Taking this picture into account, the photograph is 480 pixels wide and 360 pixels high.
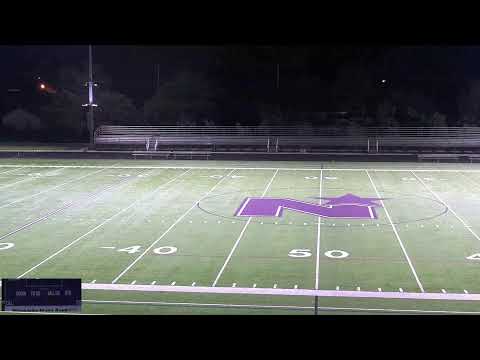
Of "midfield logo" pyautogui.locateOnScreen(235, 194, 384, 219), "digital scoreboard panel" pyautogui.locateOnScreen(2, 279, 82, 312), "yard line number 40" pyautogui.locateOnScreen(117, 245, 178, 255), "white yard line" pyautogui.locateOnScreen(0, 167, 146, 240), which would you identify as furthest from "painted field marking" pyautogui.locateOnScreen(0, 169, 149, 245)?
"digital scoreboard panel" pyautogui.locateOnScreen(2, 279, 82, 312)

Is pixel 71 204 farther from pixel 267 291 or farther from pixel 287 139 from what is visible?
Result: pixel 287 139

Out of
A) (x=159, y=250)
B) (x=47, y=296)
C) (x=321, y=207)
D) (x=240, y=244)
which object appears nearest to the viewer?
(x=47, y=296)

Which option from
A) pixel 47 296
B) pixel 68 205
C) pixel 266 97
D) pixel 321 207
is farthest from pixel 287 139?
pixel 47 296

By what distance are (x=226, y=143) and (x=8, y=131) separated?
44.8ft

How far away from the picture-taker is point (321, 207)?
15.4 m

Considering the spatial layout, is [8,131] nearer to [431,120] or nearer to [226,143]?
[226,143]

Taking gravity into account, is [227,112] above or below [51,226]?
above

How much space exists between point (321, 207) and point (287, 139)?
1815cm

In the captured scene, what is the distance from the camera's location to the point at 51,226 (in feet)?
43.1

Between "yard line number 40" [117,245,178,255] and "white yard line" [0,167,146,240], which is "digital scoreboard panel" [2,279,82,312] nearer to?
"yard line number 40" [117,245,178,255]

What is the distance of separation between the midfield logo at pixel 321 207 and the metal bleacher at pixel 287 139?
13.4 m

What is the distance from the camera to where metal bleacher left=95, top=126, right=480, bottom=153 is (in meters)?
31.0
